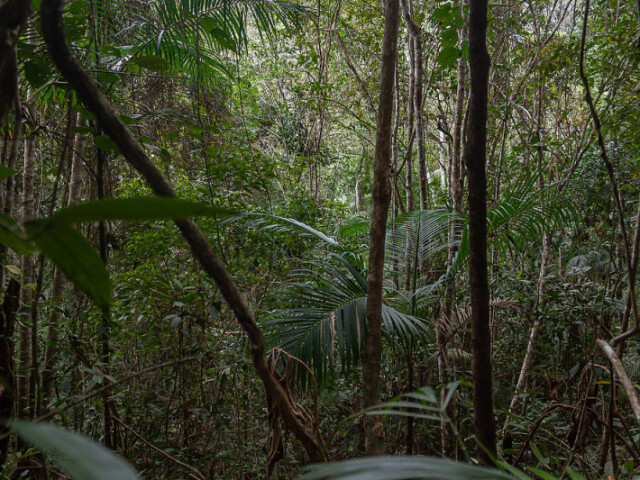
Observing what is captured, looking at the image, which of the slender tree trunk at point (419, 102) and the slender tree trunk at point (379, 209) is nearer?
the slender tree trunk at point (379, 209)

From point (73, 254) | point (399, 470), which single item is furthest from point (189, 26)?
point (399, 470)

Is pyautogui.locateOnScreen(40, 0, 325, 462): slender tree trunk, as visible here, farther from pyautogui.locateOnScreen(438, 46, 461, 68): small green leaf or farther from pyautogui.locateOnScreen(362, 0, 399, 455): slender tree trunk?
pyautogui.locateOnScreen(438, 46, 461, 68): small green leaf

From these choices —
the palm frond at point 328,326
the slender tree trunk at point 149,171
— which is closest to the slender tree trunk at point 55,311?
the palm frond at point 328,326

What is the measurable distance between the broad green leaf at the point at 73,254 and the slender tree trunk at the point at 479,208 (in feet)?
2.43

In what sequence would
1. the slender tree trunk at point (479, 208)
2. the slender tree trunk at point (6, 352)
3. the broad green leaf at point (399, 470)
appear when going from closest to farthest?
the broad green leaf at point (399, 470)
the slender tree trunk at point (479, 208)
the slender tree trunk at point (6, 352)

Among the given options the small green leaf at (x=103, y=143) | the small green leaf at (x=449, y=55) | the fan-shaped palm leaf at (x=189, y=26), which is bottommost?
the small green leaf at (x=103, y=143)

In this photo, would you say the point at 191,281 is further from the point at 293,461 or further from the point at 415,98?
the point at 415,98

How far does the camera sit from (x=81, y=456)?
0.74ft

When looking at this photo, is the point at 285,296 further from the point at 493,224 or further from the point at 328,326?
the point at 493,224

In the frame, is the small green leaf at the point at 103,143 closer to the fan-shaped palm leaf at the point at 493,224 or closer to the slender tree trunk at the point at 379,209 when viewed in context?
the slender tree trunk at the point at 379,209

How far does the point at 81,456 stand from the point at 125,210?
0.15 meters

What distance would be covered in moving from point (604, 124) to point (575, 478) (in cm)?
262

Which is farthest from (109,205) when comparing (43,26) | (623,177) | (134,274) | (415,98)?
(623,177)

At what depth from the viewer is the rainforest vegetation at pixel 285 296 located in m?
0.70
